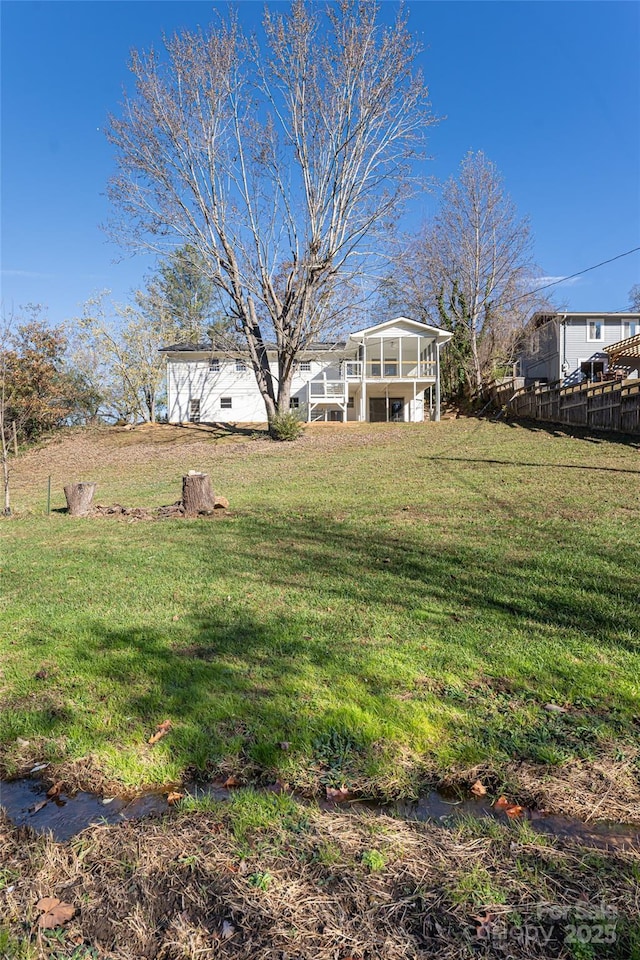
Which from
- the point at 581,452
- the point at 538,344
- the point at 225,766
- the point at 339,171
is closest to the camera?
the point at 225,766

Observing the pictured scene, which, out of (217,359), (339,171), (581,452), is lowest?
(581,452)

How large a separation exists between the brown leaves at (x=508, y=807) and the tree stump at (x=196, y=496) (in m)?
7.76

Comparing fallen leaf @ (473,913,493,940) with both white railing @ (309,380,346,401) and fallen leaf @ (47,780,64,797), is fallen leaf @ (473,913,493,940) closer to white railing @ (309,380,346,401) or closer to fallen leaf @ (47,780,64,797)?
fallen leaf @ (47,780,64,797)

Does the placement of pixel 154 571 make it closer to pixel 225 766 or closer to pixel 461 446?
pixel 225 766

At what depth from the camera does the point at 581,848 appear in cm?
204

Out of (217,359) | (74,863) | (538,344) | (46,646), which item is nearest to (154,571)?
(46,646)

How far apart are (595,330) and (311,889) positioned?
40.6 meters

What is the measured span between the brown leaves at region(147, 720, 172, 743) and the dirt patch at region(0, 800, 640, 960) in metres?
0.60

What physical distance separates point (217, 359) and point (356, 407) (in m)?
8.56

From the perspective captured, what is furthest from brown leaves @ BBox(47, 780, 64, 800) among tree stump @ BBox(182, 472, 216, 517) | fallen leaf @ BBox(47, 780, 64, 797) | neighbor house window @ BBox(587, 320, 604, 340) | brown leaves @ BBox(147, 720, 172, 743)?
neighbor house window @ BBox(587, 320, 604, 340)

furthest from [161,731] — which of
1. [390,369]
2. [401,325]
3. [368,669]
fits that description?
[390,369]

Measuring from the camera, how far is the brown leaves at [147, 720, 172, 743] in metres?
2.87

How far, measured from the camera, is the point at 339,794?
242 cm

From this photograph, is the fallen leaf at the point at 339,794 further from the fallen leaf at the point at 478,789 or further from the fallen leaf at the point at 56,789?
the fallen leaf at the point at 56,789
